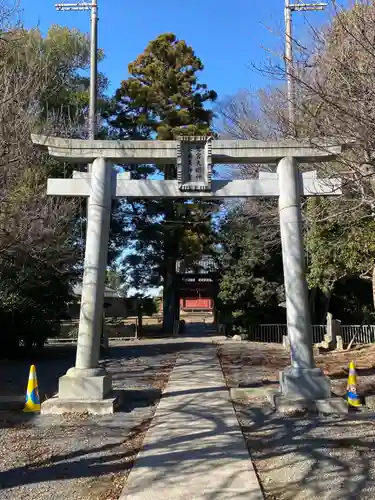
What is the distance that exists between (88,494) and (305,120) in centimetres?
709

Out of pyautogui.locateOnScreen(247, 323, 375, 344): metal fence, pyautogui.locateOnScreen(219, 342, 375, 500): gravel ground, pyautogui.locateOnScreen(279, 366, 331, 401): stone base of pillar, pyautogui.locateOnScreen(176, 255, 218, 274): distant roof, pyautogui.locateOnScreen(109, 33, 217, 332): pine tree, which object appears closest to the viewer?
pyautogui.locateOnScreen(219, 342, 375, 500): gravel ground

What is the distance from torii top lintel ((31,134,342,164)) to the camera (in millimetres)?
8875

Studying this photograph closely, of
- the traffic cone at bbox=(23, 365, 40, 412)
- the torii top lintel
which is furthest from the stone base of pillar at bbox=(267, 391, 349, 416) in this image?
the torii top lintel

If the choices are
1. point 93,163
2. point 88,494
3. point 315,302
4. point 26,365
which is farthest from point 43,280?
point 315,302

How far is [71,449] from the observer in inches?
234

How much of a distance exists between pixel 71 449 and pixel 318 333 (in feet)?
61.7

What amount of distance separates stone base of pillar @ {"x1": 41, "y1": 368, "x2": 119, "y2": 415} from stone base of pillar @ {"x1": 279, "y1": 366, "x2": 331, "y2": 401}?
9.71 ft

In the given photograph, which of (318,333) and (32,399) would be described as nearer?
(32,399)

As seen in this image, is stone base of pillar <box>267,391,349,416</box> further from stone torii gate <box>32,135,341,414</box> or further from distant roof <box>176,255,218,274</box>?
distant roof <box>176,255,218,274</box>

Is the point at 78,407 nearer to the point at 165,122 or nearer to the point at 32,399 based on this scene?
the point at 32,399

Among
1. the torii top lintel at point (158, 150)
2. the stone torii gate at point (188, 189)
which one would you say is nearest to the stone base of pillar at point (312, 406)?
the stone torii gate at point (188, 189)

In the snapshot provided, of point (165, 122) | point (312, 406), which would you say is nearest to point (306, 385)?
point (312, 406)

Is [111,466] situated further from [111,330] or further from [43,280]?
[111,330]

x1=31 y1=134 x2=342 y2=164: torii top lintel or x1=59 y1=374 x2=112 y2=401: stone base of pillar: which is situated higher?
x1=31 y1=134 x2=342 y2=164: torii top lintel
